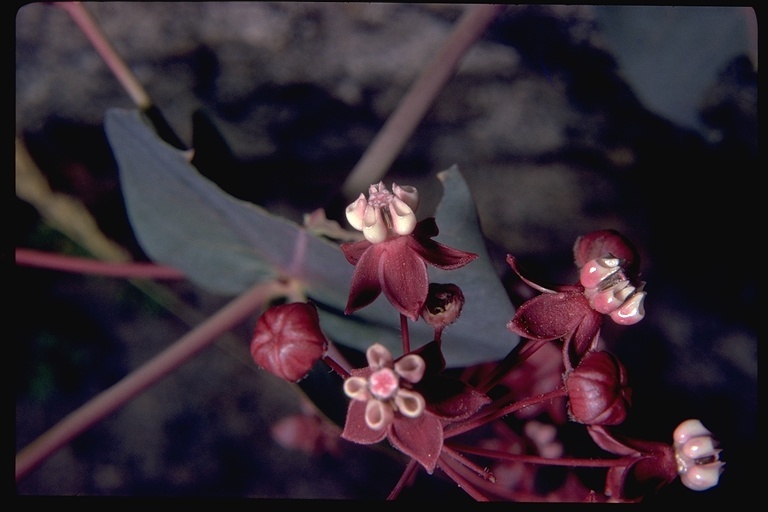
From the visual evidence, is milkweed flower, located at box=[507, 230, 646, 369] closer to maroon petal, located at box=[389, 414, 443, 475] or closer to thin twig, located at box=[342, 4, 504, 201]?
maroon petal, located at box=[389, 414, 443, 475]

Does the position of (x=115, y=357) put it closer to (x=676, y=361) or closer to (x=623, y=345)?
(x=623, y=345)

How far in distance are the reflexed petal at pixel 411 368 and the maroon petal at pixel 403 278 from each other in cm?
7

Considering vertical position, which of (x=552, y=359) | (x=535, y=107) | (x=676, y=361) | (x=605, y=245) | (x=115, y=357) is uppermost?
(x=605, y=245)

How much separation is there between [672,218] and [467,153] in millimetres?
615

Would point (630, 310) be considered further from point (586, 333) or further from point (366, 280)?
point (366, 280)

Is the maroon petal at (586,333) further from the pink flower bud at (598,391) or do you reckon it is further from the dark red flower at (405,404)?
the dark red flower at (405,404)

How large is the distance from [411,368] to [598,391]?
0.26 metres

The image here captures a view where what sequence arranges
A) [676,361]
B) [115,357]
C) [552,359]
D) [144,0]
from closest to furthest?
[552,359] → [144,0] → [676,361] → [115,357]

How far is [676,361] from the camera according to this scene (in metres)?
1.74

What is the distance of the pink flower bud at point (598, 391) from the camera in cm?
85

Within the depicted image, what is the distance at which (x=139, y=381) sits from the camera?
1260 mm

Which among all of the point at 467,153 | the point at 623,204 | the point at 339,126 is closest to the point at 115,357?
the point at 339,126

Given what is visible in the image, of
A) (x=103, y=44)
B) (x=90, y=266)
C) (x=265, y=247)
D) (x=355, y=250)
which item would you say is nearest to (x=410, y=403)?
(x=355, y=250)

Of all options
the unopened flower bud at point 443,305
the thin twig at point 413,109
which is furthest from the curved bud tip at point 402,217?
the thin twig at point 413,109
